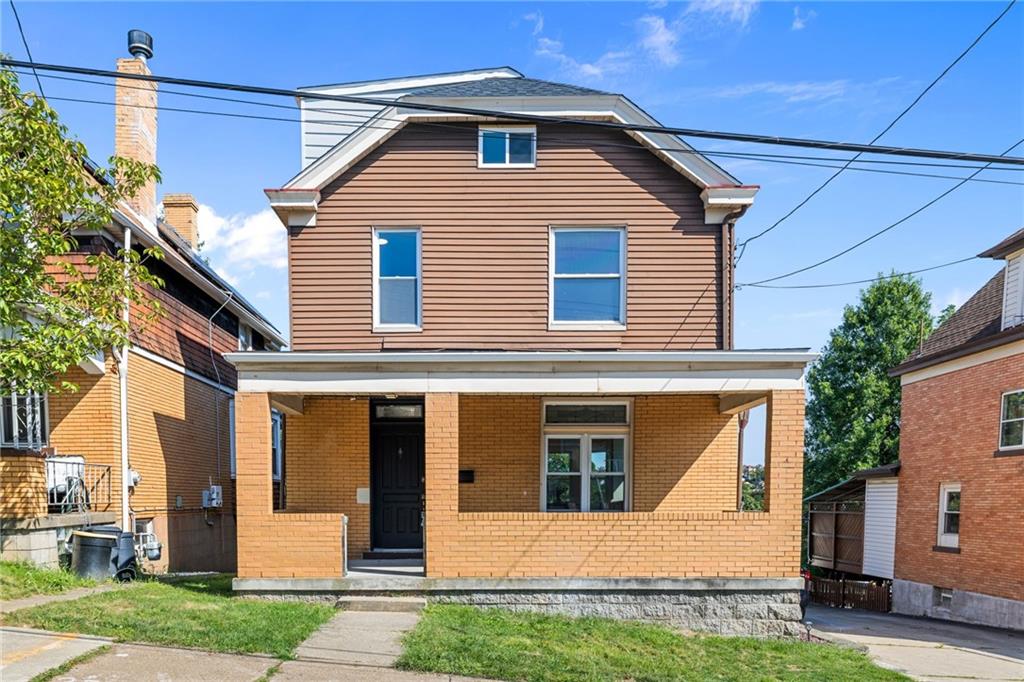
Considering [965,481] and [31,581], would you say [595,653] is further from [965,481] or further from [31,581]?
[965,481]

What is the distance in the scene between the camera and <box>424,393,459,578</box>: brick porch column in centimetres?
893

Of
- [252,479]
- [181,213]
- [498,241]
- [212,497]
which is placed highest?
[181,213]

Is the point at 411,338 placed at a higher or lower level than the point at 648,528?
higher

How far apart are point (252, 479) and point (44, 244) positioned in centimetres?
391

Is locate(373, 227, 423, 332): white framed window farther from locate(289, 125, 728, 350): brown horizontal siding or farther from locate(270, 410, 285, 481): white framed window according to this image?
locate(270, 410, 285, 481): white framed window

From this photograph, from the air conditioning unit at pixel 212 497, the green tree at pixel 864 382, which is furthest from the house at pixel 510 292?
the green tree at pixel 864 382

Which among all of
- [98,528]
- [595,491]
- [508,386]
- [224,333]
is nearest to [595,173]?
[508,386]

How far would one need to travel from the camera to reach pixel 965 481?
583 inches

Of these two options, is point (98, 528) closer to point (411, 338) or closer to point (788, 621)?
point (411, 338)

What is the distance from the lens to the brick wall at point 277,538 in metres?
8.88

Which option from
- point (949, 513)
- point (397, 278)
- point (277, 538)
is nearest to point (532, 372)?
point (397, 278)

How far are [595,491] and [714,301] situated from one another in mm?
3735

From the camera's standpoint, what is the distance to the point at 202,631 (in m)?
→ 6.90

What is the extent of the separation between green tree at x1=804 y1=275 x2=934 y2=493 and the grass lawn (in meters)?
26.0
